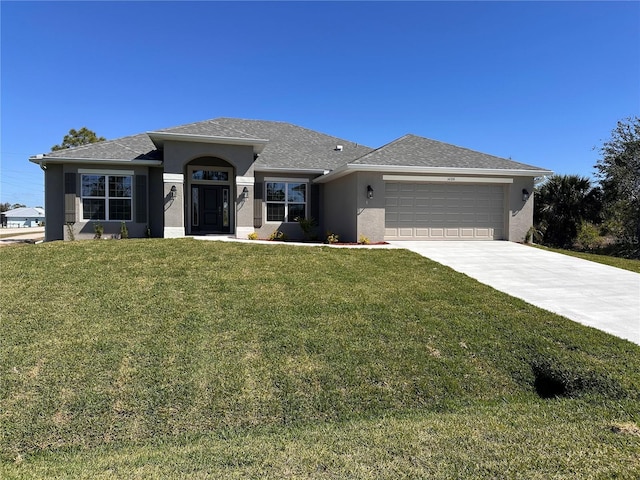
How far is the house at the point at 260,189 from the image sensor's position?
14.0 metres

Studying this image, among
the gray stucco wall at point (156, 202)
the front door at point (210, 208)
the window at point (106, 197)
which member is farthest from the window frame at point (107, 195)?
the front door at point (210, 208)

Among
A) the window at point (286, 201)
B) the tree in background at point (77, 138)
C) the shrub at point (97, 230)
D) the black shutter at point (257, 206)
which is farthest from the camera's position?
the tree in background at point (77, 138)

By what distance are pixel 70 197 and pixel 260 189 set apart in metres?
7.38

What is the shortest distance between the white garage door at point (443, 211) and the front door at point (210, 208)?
24.2 ft

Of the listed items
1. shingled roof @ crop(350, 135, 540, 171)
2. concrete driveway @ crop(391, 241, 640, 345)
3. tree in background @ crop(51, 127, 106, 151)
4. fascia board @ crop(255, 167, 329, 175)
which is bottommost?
concrete driveway @ crop(391, 241, 640, 345)

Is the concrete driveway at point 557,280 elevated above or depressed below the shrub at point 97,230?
below

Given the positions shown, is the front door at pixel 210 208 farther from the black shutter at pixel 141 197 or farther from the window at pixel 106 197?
the window at pixel 106 197

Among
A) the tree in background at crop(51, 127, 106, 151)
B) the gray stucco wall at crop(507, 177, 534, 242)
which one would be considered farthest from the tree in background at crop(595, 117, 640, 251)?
the tree in background at crop(51, 127, 106, 151)

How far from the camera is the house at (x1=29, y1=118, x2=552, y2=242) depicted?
14047 millimetres

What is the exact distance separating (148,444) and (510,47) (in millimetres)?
16205

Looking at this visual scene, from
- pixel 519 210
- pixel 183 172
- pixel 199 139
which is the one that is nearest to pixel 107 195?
pixel 183 172

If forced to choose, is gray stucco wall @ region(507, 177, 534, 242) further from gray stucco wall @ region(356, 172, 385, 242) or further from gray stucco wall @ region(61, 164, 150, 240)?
gray stucco wall @ region(61, 164, 150, 240)

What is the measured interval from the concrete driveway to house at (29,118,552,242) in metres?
1.75

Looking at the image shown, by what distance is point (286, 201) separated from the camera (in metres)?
17.0
